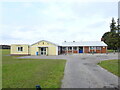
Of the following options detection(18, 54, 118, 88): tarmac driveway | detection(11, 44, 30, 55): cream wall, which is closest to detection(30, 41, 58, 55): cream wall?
detection(11, 44, 30, 55): cream wall

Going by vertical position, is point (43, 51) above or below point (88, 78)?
above

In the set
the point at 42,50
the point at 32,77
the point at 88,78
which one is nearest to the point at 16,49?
the point at 42,50

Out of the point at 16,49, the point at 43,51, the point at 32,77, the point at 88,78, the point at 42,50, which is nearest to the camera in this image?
the point at 88,78

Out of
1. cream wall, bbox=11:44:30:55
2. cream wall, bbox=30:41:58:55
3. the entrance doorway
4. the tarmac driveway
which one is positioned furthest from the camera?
the entrance doorway

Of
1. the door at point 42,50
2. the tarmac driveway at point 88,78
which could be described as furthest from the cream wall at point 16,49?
the tarmac driveway at point 88,78

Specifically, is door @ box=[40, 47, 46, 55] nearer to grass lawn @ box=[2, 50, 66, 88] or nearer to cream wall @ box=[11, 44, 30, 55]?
cream wall @ box=[11, 44, 30, 55]

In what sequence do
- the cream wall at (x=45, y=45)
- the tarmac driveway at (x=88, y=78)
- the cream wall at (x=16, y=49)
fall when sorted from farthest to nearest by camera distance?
1. the cream wall at (x=16, y=49)
2. the cream wall at (x=45, y=45)
3. the tarmac driveway at (x=88, y=78)

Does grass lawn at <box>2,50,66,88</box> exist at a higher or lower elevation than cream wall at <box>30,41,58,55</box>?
lower

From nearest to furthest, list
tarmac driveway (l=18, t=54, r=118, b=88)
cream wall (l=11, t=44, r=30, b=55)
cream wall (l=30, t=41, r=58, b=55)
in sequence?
tarmac driveway (l=18, t=54, r=118, b=88), cream wall (l=30, t=41, r=58, b=55), cream wall (l=11, t=44, r=30, b=55)

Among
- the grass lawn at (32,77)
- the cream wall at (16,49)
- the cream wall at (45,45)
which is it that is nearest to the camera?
the grass lawn at (32,77)

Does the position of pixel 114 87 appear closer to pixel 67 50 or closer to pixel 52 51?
pixel 52 51

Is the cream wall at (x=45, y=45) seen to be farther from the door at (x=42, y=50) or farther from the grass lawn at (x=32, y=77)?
the grass lawn at (x=32, y=77)

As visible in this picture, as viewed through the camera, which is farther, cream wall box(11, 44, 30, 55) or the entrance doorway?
the entrance doorway

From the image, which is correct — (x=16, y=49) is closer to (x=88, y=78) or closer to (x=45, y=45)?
(x=45, y=45)
